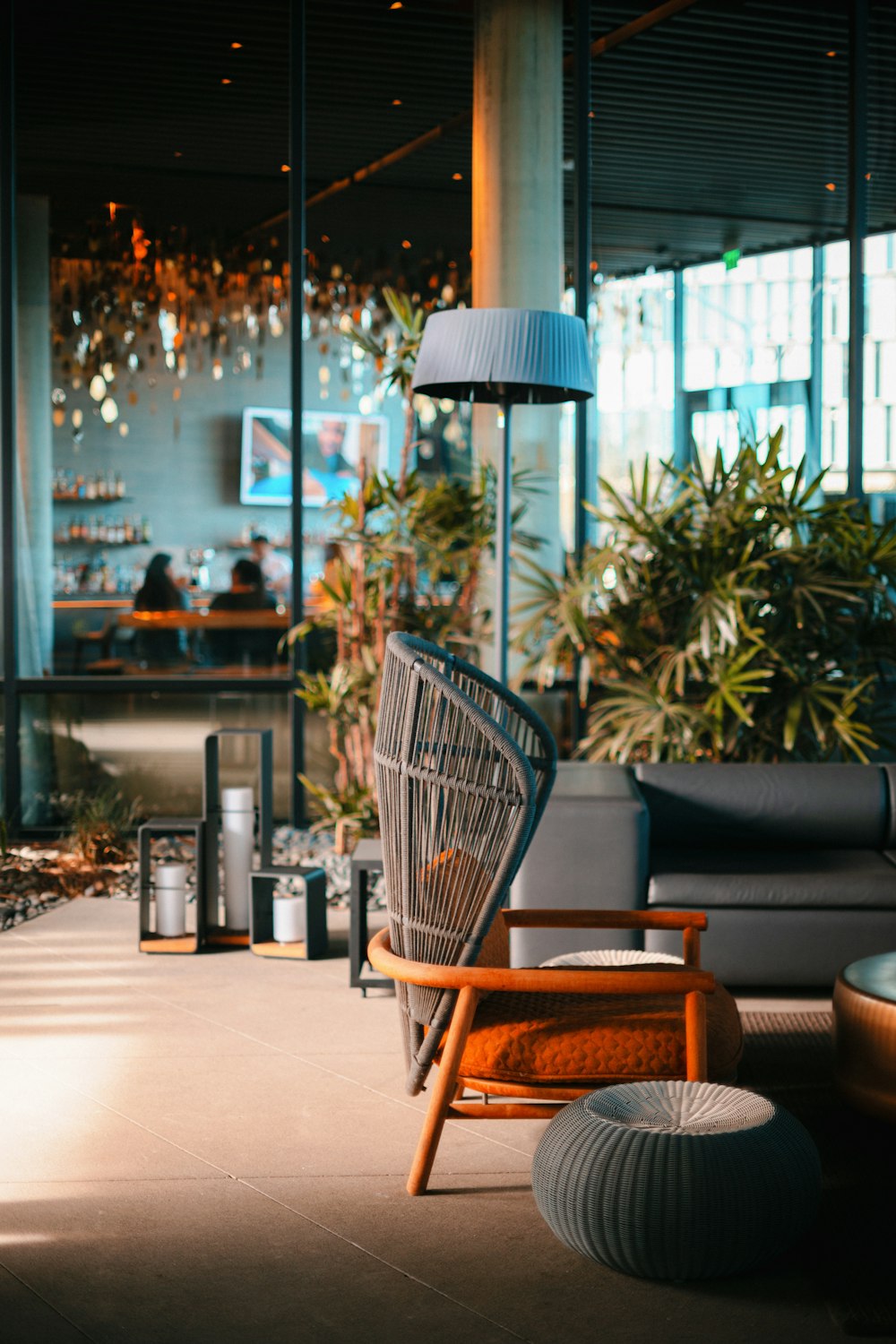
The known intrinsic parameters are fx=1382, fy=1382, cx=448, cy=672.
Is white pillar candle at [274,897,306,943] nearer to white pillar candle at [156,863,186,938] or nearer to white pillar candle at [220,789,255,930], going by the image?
white pillar candle at [220,789,255,930]

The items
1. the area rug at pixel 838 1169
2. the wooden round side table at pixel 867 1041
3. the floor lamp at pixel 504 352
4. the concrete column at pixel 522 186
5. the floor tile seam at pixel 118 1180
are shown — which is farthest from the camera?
the concrete column at pixel 522 186

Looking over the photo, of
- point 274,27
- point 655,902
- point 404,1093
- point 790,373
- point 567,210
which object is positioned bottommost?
point 404,1093

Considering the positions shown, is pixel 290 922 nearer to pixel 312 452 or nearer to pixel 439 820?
pixel 439 820

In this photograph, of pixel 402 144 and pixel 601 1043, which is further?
pixel 402 144

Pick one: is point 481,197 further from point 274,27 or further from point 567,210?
point 274,27

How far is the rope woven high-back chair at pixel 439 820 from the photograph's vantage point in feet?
8.50

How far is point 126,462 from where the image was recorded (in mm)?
6477

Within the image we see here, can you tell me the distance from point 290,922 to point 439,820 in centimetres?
196

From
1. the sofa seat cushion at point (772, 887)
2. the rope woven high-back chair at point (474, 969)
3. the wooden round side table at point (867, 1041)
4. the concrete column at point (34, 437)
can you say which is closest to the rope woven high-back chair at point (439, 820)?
the rope woven high-back chair at point (474, 969)

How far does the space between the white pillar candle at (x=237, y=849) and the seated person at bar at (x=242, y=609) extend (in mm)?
1967

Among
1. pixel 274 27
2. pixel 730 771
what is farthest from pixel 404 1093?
pixel 274 27

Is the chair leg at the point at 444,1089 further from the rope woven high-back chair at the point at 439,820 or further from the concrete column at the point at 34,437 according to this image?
the concrete column at the point at 34,437

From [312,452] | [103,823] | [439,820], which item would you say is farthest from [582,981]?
[312,452]

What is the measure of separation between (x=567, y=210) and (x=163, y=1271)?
17.8ft
